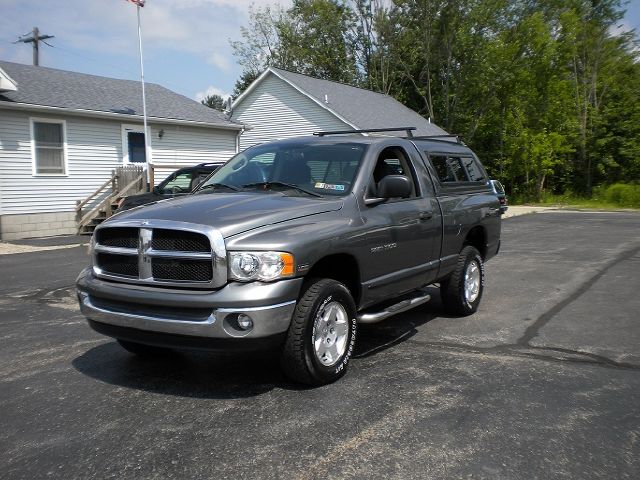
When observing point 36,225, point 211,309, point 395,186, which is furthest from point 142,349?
point 36,225

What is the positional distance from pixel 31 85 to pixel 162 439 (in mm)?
17005

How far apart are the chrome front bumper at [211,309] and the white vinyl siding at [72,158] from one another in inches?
531

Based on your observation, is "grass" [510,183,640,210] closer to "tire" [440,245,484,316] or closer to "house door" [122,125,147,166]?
"house door" [122,125,147,166]

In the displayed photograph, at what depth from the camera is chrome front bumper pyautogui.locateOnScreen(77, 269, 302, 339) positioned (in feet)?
12.4

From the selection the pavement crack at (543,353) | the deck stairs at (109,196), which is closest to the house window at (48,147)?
the deck stairs at (109,196)

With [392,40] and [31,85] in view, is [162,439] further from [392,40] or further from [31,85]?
[392,40]

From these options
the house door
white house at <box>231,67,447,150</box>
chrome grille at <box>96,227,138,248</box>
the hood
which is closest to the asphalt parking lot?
chrome grille at <box>96,227,138,248</box>

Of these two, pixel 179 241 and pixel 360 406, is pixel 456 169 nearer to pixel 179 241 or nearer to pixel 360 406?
pixel 360 406

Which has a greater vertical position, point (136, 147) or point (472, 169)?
point (136, 147)

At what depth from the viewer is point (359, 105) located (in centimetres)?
2791

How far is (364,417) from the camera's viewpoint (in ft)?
12.4

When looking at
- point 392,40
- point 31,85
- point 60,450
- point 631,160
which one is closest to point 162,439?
point 60,450

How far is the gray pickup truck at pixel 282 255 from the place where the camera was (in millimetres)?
3852

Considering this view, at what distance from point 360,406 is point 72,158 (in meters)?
15.5
